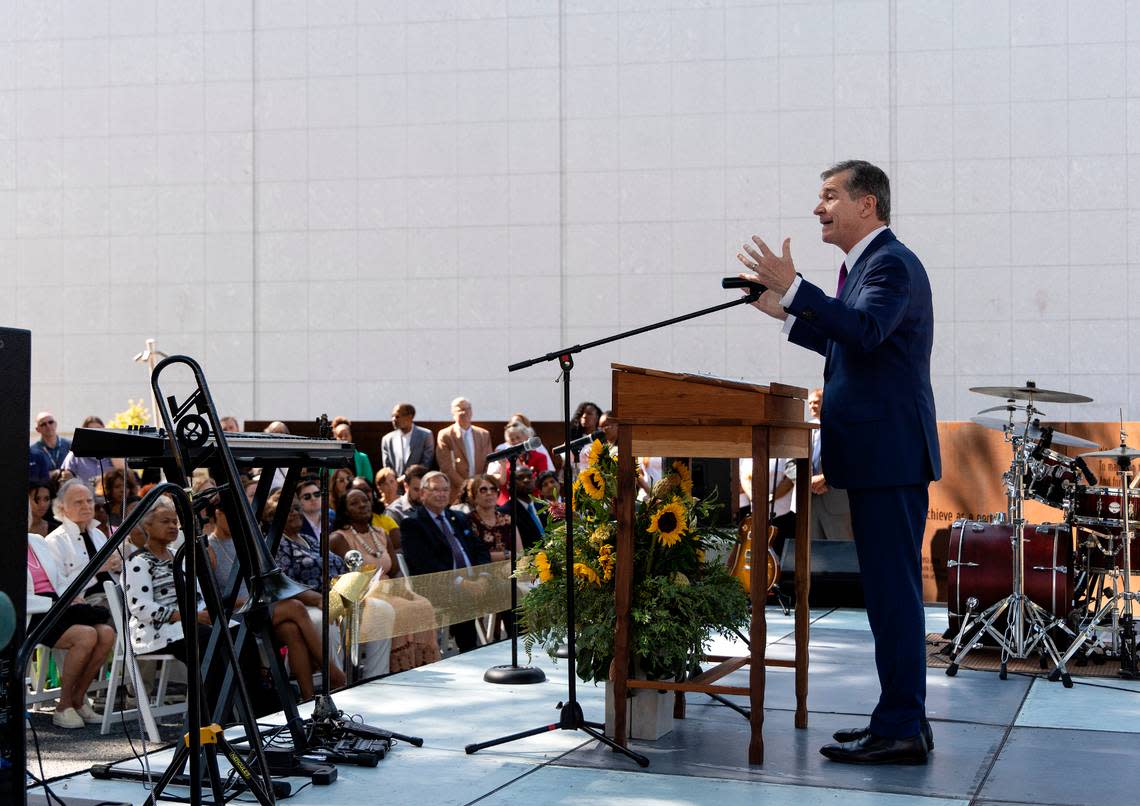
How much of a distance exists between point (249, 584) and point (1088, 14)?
12096 mm

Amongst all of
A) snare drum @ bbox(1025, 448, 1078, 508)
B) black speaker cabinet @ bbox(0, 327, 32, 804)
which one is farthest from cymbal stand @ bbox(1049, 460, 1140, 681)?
black speaker cabinet @ bbox(0, 327, 32, 804)

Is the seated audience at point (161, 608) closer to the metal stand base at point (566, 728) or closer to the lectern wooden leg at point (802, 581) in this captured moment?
the metal stand base at point (566, 728)

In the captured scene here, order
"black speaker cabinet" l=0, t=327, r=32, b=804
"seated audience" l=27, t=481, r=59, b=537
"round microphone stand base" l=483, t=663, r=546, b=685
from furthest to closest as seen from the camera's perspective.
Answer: "seated audience" l=27, t=481, r=59, b=537, "round microphone stand base" l=483, t=663, r=546, b=685, "black speaker cabinet" l=0, t=327, r=32, b=804

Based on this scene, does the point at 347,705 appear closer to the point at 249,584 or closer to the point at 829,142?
the point at 249,584

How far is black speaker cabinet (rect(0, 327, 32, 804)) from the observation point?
3.01 metres

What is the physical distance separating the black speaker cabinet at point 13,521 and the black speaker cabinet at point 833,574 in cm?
655

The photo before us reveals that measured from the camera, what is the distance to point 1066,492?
7.08 m

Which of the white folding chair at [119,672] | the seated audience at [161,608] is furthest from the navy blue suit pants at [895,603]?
the white folding chair at [119,672]

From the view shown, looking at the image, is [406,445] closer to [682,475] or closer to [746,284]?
[682,475]

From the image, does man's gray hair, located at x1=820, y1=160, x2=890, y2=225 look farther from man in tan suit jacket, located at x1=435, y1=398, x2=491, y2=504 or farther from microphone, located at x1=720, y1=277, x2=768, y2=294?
man in tan suit jacket, located at x1=435, y1=398, x2=491, y2=504

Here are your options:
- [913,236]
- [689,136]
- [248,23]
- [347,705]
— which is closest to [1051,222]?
[913,236]

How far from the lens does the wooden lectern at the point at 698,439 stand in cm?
434

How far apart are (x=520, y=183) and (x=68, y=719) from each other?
968 cm

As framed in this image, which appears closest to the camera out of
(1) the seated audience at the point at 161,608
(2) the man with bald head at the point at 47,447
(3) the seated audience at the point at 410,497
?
(1) the seated audience at the point at 161,608
